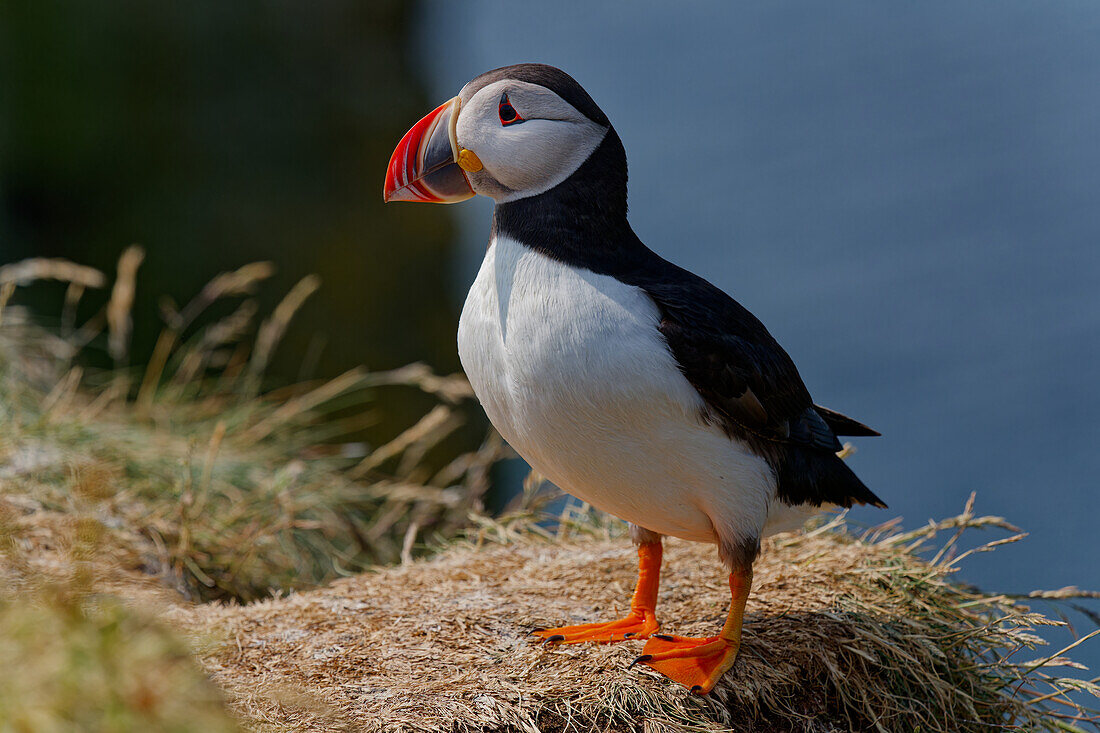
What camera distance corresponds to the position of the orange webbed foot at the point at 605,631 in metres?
2.72

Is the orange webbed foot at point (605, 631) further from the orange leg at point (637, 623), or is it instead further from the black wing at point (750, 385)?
the black wing at point (750, 385)

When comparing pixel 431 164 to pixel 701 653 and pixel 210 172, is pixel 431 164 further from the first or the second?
pixel 210 172

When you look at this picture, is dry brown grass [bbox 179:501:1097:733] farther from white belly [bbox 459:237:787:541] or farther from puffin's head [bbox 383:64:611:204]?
puffin's head [bbox 383:64:611:204]

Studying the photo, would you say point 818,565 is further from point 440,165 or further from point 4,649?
point 4,649

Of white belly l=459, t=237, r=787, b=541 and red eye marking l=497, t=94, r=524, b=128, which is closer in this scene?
white belly l=459, t=237, r=787, b=541

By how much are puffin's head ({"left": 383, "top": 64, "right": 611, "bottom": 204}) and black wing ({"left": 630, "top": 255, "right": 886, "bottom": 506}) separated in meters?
0.39

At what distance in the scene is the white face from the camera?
2480mm

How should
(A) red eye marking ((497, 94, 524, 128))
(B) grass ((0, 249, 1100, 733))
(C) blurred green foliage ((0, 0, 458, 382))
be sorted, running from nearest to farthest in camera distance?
(B) grass ((0, 249, 1100, 733))
(A) red eye marking ((497, 94, 524, 128))
(C) blurred green foliage ((0, 0, 458, 382))

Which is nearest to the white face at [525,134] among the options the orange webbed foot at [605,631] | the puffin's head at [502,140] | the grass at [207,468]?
the puffin's head at [502,140]

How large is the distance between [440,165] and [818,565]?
1859 millimetres

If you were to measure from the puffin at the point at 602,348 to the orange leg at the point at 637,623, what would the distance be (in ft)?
0.04

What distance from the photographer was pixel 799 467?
2.74 meters

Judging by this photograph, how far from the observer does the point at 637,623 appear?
2803mm

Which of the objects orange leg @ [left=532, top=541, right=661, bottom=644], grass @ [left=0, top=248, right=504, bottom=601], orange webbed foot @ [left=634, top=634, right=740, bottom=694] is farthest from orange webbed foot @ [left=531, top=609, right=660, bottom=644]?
grass @ [left=0, top=248, right=504, bottom=601]
